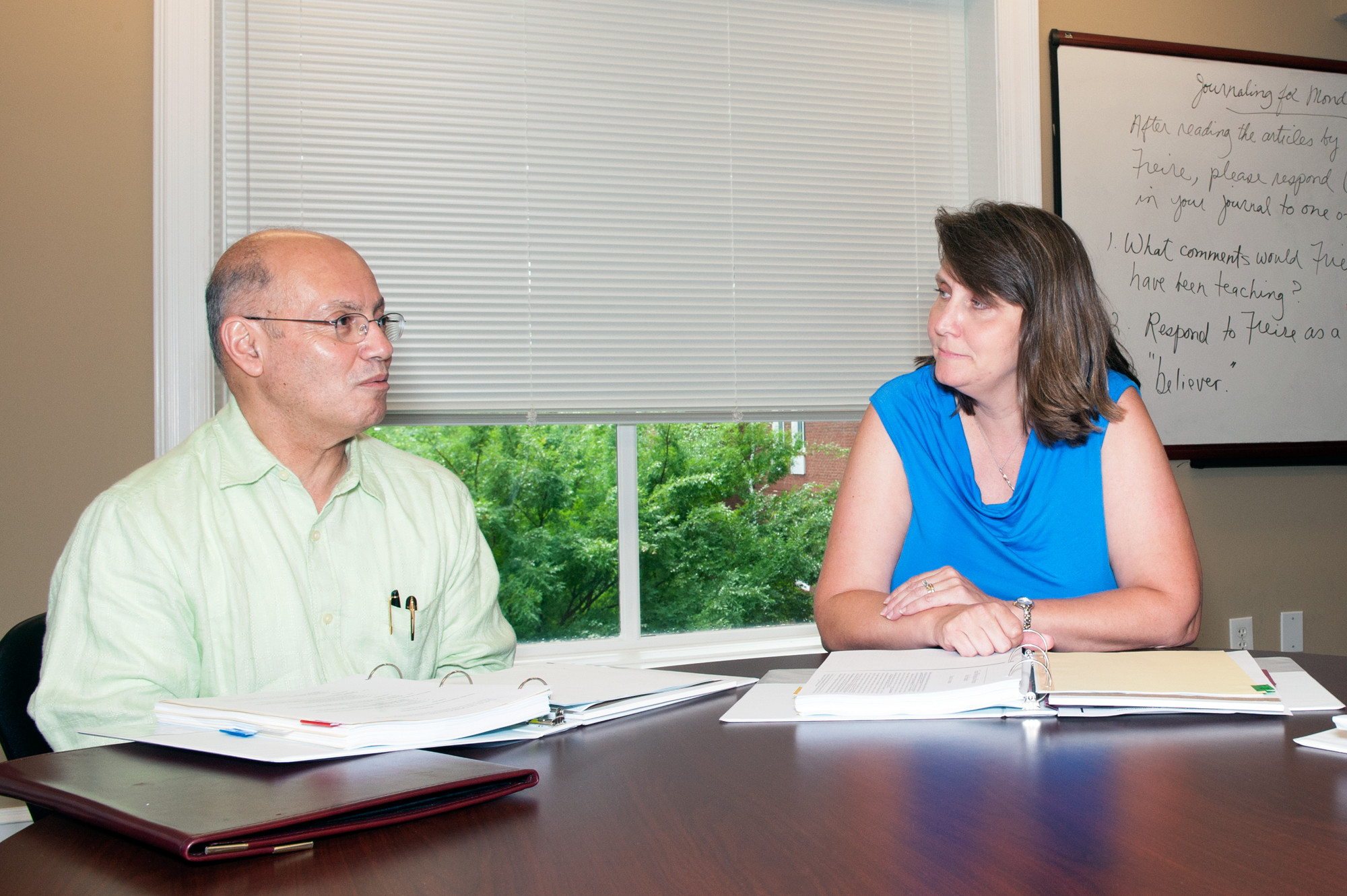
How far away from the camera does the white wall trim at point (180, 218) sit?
2135 millimetres

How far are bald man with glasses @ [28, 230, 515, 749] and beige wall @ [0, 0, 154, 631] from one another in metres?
0.83

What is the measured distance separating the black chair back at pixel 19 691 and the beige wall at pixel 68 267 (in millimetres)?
1081

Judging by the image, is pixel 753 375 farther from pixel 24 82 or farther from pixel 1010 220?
pixel 24 82

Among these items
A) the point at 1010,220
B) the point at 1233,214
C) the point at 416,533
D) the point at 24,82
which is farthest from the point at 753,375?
the point at 24,82

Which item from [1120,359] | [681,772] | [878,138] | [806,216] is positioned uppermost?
[878,138]

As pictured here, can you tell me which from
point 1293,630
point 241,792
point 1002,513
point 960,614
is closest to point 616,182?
point 1002,513

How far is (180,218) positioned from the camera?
2.14m

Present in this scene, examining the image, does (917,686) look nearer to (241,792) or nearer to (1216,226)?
(241,792)

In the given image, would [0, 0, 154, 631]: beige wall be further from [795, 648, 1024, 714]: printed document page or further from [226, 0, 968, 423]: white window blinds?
[795, 648, 1024, 714]: printed document page

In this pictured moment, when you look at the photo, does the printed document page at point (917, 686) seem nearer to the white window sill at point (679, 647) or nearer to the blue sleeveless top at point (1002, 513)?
the blue sleeveless top at point (1002, 513)

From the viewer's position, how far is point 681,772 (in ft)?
2.77

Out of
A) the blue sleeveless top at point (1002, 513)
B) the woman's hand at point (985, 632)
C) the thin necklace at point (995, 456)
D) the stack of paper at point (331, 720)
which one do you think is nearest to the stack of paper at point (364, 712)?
the stack of paper at point (331, 720)

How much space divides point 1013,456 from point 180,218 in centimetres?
181

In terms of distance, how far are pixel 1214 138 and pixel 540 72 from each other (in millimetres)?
1962
